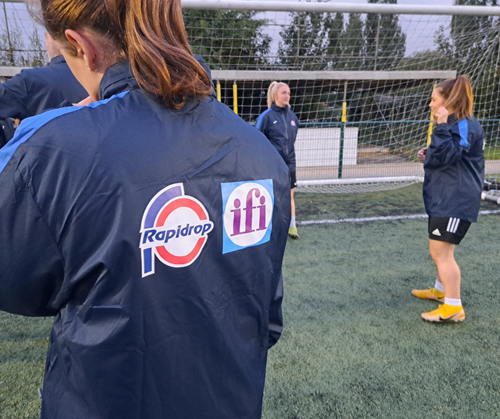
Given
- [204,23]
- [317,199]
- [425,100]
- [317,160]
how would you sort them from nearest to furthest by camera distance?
[204,23], [317,199], [317,160], [425,100]

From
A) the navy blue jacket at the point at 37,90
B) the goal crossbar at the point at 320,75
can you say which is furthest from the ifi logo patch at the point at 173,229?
the goal crossbar at the point at 320,75

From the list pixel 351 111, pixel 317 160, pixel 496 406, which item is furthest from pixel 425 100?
pixel 496 406

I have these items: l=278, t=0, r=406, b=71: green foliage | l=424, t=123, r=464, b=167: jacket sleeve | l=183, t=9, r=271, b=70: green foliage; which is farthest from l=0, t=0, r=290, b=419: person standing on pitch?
l=278, t=0, r=406, b=71: green foliage

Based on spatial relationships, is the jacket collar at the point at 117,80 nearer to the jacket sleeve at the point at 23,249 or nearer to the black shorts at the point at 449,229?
the jacket sleeve at the point at 23,249

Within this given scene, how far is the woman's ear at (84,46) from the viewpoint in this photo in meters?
0.69

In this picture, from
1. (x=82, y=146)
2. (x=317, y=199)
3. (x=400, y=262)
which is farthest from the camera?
(x=317, y=199)

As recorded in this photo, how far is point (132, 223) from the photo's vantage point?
0.65 m

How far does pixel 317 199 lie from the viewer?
7234 mm

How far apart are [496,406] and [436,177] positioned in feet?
5.11

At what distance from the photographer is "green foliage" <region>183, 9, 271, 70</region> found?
18.5ft

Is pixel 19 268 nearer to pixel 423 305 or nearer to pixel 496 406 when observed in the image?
pixel 496 406

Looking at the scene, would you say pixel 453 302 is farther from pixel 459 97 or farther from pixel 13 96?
pixel 13 96

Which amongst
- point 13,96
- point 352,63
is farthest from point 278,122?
point 352,63

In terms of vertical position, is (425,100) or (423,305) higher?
(425,100)
